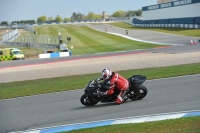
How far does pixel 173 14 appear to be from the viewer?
8756 cm

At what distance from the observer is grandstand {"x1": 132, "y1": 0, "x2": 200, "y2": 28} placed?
73.9 meters

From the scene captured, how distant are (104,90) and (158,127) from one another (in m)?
4.58

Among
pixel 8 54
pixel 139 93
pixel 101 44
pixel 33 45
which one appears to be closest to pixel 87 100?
pixel 139 93

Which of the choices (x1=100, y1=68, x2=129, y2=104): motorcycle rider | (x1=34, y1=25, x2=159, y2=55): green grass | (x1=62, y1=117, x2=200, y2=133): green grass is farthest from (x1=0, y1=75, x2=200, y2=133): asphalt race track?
(x1=34, y1=25, x2=159, y2=55): green grass

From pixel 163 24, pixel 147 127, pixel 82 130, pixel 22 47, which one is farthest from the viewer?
pixel 163 24

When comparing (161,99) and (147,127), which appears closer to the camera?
(147,127)

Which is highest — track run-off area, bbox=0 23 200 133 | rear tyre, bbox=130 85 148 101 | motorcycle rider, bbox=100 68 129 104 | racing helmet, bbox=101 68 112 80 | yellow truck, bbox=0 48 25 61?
racing helmet, bbox=101 68 112 80

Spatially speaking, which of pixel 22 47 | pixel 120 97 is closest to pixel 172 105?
pixel 120 97

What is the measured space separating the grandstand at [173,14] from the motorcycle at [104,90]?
58.8 metres

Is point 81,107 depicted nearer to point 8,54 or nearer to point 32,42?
point 8,54

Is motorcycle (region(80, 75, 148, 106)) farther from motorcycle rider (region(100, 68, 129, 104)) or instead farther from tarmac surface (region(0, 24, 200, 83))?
tarmac surface (region(0, 24, 200, 83))

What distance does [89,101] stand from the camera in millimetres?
13281

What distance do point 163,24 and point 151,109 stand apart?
83.9m

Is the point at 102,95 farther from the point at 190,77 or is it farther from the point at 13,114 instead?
the point at 190,77
